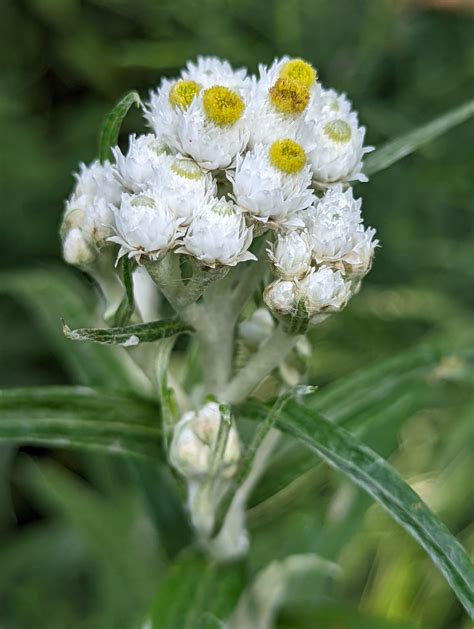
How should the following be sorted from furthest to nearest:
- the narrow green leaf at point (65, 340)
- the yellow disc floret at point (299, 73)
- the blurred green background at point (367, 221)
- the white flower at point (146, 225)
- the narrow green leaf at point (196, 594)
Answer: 1. the blurred green background at point (367, 221)
2. the narrow green leaf at point (65, 340)
3. the narrow green leaf at point (196, 594)
4. the yellow disc floret at point (299, 73)
5. the white flower at point (146, 225)

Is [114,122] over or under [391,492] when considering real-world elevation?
over

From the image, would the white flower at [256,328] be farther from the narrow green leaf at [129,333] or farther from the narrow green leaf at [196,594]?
the narrow green leaf at [196,594]

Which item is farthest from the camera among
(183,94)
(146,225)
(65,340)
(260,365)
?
(65,340)

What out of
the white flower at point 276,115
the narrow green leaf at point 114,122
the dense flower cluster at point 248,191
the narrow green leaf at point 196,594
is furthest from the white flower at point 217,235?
the narrow green leaf at point 196,594

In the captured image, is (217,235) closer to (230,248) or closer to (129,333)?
(230,248)

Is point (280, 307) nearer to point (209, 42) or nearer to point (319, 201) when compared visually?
point (319, 201)

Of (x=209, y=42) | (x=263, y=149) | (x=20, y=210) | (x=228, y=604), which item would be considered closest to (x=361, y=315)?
(x=209, y=42)

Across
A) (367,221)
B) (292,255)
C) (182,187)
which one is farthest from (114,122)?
(367,221)
